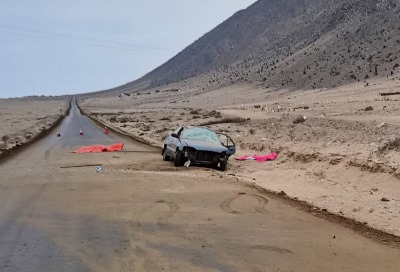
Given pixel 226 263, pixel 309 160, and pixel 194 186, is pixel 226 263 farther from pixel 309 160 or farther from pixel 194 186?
pixel 309 160

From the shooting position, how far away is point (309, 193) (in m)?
12.9

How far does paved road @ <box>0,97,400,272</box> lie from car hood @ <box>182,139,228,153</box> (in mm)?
2656

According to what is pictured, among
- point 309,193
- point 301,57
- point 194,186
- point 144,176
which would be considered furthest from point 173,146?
point 301,57

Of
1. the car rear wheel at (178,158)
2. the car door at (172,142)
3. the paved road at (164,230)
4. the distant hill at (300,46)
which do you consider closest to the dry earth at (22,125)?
the car door at (172,142)

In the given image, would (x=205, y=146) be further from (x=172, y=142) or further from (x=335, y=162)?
(x=335, y=162)

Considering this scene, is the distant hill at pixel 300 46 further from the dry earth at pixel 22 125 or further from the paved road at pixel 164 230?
the paved road at pixel 164 230

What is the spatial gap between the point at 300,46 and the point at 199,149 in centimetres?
7835

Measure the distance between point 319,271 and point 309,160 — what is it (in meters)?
10.6

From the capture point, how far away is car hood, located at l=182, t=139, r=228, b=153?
17828mm

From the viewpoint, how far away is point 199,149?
17.9 m

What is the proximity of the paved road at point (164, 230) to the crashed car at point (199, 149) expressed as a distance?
103 inches

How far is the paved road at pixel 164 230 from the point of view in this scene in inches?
289

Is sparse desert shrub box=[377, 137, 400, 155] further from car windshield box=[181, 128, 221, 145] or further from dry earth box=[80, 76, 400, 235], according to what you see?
car windshield box=[181, 128, 221, 145]

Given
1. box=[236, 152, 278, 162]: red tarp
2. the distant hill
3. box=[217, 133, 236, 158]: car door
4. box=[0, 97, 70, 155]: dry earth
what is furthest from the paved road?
the distant hill
